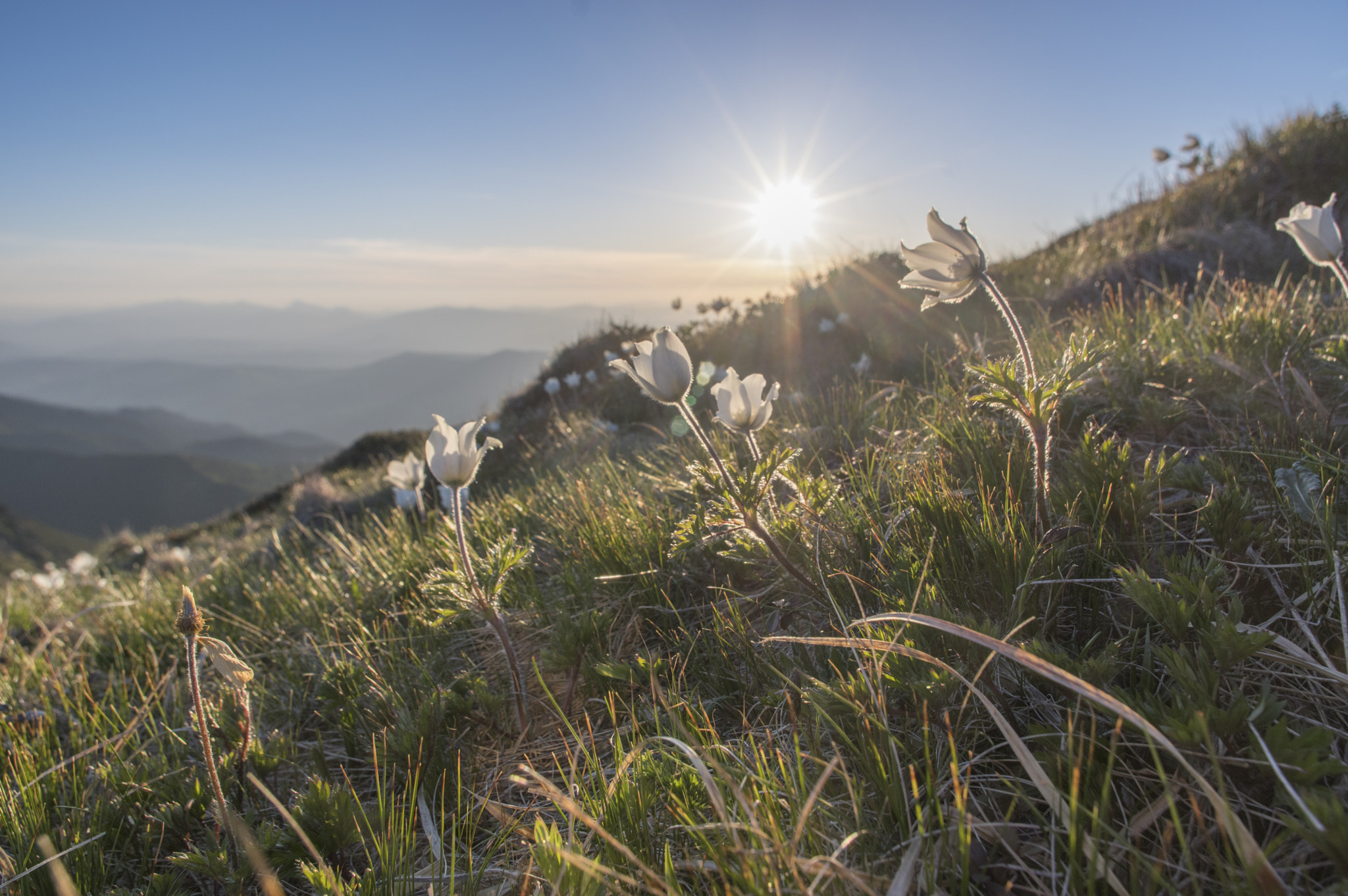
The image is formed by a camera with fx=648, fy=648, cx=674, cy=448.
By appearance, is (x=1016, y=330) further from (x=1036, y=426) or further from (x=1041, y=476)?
(x=1041, y=476)

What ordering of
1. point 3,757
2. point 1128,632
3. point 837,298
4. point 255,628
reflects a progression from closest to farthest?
point 1128,632, point 3,757, point 255,628, point 837,298

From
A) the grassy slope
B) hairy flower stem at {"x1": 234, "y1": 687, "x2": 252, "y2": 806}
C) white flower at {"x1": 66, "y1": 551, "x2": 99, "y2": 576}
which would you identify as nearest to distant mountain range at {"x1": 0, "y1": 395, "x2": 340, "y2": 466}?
Result: white flower at {"x1": 66, "y1": 551, "x2": 99, "y2": 576}

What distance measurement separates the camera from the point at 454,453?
221 cm

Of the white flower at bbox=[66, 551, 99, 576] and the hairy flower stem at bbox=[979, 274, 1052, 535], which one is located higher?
the hairy flower stem at bbox=[979, 274, 1052, 535]

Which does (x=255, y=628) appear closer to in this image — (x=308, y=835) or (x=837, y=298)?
(x=308, y=835)

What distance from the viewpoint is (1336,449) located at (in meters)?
A: 2.38

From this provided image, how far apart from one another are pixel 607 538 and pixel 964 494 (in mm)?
1553

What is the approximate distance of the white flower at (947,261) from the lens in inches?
76.7

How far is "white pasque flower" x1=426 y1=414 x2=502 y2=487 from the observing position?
2178 millimetres

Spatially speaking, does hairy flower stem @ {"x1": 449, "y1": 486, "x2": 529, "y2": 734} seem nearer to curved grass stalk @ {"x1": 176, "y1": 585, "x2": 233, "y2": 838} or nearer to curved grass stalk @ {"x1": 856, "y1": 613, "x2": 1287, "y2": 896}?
curved grass stalk @ {"x1": 176, "y1": 585, "x2": 233, "y2": 838}

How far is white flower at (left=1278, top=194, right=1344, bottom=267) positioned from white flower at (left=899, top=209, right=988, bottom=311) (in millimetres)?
1551

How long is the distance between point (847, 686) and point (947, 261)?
128 centimetres

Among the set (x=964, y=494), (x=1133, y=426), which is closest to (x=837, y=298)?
(x=1133, y=426)

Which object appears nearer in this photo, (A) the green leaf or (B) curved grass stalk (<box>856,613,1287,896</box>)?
(B) curved grass stalk (<box>856,613,1287,896</box>)
